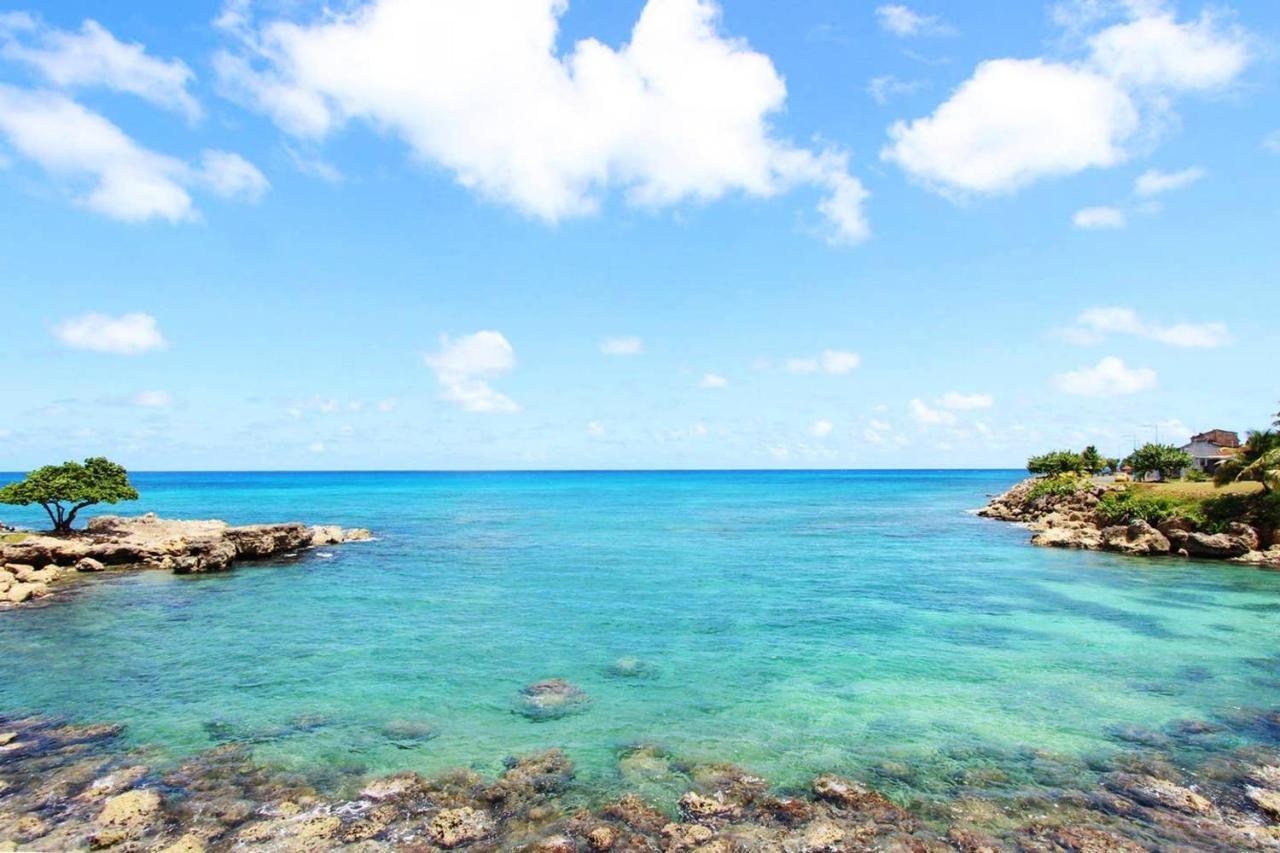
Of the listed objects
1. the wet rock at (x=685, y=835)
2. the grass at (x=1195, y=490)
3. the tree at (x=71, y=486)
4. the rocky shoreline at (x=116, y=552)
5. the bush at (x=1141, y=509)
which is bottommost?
the wet rock at (x=685, y=835)

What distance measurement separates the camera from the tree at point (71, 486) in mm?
50688

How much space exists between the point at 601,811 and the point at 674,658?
40.7 feet

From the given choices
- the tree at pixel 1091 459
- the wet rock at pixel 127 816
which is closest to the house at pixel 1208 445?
the tree at pixel 1091 459

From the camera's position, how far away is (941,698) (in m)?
22.1

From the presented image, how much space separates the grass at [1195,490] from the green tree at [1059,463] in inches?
1316

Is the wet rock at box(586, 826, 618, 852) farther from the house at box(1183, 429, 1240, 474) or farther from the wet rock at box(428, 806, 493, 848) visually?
the house at box(1183, 429, 1240, 474)

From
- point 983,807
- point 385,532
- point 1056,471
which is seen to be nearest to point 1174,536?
point 983,807

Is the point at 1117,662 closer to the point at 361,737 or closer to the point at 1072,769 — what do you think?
the point at 1072,769

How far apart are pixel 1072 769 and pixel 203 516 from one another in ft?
350

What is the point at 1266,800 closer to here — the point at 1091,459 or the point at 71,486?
the point at 71,486

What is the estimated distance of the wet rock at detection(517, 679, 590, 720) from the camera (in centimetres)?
2078

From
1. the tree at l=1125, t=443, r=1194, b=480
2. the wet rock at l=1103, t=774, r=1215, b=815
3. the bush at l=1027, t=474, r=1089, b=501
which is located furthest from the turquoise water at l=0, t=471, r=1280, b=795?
the tree at l=1125, t=443, r=1194, b=480

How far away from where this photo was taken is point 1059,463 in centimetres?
10925

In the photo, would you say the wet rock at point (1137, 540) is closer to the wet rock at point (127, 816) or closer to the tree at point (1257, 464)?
the tree at point (1257, 464)
